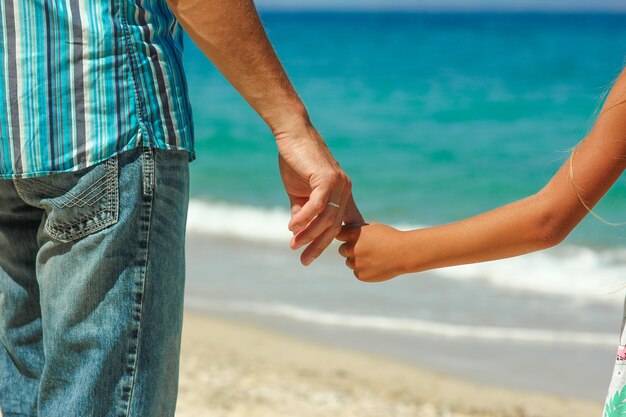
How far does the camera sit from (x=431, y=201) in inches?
381

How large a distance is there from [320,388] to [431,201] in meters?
5.69

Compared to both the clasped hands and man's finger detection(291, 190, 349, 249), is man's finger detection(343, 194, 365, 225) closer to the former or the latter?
the clasped hands

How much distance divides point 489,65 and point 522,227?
2201 cm

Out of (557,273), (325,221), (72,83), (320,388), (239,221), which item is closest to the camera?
(72,83)

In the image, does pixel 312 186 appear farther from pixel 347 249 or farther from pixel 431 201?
pixel 431 201

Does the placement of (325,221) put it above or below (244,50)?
below

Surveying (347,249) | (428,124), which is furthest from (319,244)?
(428,124)

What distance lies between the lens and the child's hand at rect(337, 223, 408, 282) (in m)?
2.11

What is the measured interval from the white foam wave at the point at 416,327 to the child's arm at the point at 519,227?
3.11m

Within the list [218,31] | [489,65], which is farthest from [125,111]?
[489,65]

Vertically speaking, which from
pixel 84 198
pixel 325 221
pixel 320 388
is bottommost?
pixel 320 388

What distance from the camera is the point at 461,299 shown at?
5.84 meters

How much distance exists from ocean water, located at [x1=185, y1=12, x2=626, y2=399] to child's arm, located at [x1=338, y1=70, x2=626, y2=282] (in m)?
0.18

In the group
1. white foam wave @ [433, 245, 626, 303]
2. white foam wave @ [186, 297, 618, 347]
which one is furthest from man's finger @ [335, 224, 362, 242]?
white foam wave @ [433, 245, 626, 303]
